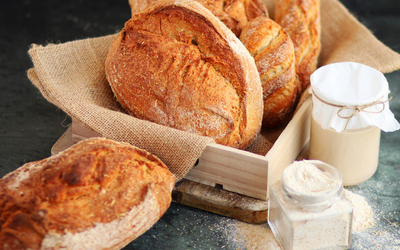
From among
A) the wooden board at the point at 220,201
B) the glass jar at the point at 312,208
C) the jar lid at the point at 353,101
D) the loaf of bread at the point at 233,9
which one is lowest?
the wooden board at the point at 220,201

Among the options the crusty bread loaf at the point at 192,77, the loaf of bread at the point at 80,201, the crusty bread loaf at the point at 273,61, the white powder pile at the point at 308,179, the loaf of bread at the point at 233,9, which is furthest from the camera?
the loaf of bread at the point at 233,9

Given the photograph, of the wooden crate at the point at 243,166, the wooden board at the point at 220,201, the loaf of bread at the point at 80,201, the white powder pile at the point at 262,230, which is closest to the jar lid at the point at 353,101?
the wooden crate at the point at 243,166

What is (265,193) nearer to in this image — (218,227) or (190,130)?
(218,227)

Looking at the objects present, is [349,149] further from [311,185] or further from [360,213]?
[311,185]

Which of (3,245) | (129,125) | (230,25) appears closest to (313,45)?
(230,25)

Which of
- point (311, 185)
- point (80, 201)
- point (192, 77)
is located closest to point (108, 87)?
point (192, 77)

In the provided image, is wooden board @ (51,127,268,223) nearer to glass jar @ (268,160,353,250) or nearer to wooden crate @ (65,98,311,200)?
wooden crate @ (65,98,311,200)

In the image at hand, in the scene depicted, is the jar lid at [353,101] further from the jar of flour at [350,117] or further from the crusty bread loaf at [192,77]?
the crusty bread loaf at [192,77]
